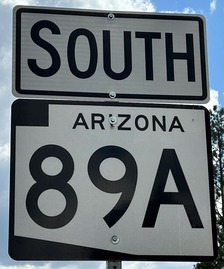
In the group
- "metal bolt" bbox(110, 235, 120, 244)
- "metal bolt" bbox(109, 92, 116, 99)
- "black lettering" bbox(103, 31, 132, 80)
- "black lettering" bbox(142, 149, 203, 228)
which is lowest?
"metal bolt" bbox(110, 235, 120, 244)

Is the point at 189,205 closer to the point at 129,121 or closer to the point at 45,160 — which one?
the point at 129,121

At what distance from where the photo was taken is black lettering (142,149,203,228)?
7.81ft

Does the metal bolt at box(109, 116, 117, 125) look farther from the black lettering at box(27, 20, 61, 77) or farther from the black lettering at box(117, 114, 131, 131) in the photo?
the black lettering at box(27, 20, 61, 77)

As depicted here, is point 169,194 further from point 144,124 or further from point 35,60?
point 35,60

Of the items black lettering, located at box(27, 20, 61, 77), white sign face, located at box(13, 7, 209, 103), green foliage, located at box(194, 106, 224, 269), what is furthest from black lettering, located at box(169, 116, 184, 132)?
green foliage, located at box(194, 106, 224, 269)

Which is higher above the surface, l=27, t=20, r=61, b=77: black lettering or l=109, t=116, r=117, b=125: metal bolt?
l=27, t=20, r=61, b=77: black lettering

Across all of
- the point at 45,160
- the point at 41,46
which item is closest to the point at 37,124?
the point at 45,160

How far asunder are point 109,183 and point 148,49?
22.6 inches

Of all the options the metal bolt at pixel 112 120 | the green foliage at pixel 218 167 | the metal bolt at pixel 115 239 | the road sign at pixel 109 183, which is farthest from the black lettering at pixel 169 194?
the green foliage at pixel 218 167

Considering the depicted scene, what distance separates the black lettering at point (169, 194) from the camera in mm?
2381

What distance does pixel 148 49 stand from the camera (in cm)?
262

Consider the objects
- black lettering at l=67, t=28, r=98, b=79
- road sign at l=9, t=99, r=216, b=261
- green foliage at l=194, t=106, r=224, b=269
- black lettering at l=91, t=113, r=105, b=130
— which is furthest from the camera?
green foliage at l=194, t=106, r=224, b=269

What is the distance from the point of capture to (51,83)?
8.31ft

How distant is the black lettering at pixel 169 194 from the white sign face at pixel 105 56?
266 millimetres
